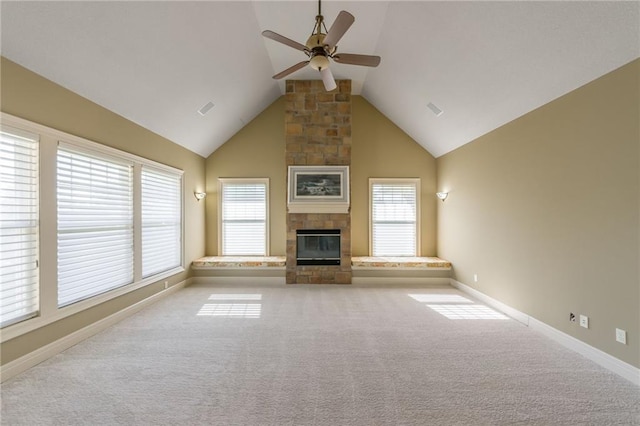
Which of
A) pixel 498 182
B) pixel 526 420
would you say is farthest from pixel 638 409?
pixel 498 182

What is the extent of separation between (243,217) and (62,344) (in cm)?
376

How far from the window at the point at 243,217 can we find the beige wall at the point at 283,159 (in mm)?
166

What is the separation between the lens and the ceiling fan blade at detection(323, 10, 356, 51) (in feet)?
7.94

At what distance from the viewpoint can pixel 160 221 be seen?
4688 millimetres

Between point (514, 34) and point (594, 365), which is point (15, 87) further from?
point (594, 365)

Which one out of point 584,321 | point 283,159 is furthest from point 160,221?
point 584,321

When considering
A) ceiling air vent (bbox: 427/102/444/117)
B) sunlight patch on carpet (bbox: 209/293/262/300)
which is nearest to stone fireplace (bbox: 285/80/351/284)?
sunlight patch on carpet (bbox: 209/293/262/300)

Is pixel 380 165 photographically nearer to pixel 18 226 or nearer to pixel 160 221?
pixel 160 221

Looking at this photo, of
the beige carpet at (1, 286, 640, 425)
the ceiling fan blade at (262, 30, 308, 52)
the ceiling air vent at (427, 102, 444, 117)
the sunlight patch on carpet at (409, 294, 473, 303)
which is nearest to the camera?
the beige carpet at (1, 286, 640, 425)

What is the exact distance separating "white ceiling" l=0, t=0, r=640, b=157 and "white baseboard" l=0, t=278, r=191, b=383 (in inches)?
103

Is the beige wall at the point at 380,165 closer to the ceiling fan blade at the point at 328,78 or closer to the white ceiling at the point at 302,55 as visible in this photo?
the white ceiling at the point at 302,55

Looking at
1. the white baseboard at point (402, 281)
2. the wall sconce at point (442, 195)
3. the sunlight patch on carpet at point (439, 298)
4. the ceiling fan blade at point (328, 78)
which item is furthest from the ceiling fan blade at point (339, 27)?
the white baseboard at point (402, 281)

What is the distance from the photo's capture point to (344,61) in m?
3.06

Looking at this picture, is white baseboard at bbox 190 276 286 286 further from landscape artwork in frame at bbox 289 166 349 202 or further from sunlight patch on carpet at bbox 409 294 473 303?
sunlight patch on carpet at bbox 409 294 473 303
